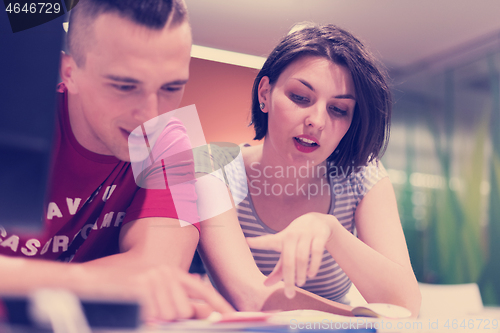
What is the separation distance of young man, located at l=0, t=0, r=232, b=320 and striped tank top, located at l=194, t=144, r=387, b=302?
7 centimetres

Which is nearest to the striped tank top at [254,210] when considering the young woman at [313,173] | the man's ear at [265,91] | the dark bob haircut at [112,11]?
the young woman at [313,173]

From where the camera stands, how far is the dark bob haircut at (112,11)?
0.47 metres

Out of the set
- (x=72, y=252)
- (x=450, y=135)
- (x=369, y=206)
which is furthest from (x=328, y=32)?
(x=450, y=135)

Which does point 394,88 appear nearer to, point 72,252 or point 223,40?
point 223,40

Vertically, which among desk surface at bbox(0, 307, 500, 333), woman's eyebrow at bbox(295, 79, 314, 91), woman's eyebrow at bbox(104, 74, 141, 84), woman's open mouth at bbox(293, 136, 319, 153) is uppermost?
woman's eyebrow at bbox(295, 79, 314, 91)

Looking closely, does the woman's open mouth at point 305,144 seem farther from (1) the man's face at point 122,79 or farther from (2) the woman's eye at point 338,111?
(1) the man's face at point 122,79

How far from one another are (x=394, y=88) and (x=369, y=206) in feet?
0.84

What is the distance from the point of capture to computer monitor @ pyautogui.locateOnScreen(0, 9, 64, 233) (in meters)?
0.49

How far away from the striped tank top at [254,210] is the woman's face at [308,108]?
8 centimetres

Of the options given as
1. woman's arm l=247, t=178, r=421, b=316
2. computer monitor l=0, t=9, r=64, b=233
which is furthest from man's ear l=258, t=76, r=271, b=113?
computer monitor l=0, t=9, r=64, b=233

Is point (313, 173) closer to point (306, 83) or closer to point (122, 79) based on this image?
point (306, 83)

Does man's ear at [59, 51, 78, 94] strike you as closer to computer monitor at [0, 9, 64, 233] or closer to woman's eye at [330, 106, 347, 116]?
computer monitor at [0, 9, 64, 233]

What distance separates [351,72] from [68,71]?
465 millimetres

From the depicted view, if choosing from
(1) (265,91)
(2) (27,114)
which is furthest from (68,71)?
(1) (265,91)
